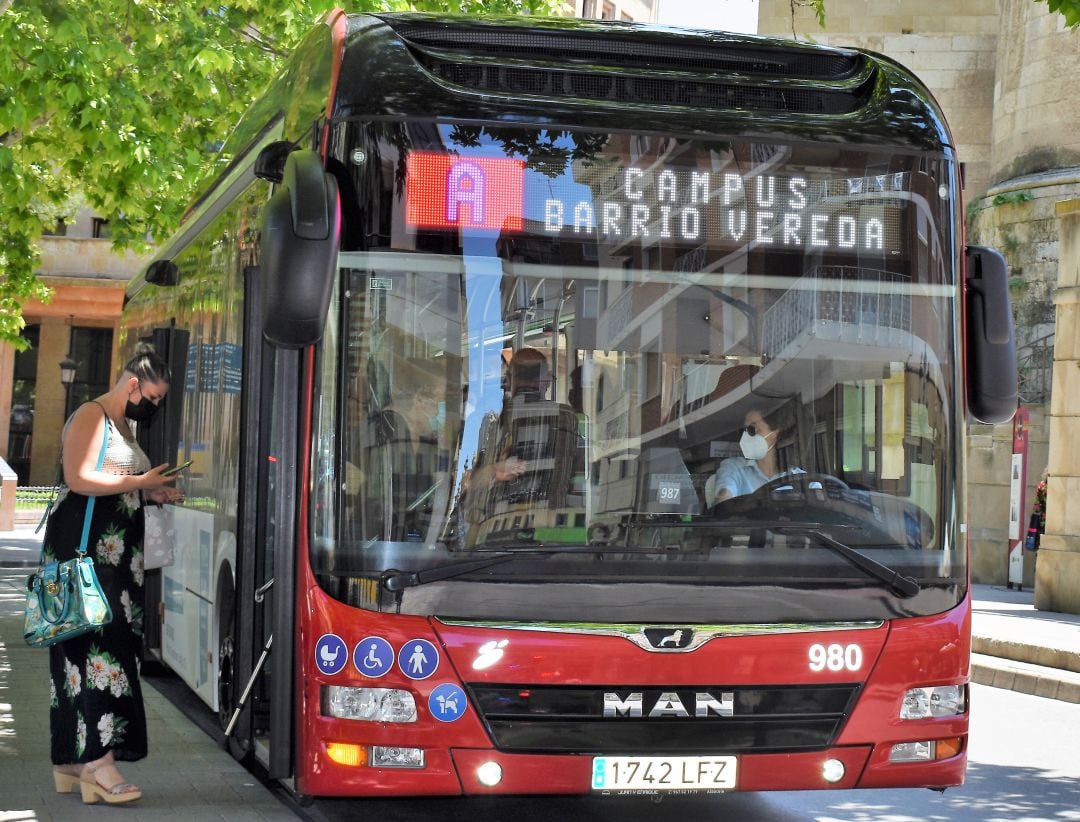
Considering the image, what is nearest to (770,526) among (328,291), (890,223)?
(890,223)

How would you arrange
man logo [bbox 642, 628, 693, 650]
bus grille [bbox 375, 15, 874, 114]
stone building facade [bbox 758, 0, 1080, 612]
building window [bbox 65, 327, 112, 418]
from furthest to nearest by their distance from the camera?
building window [bbox 65, 327, 112, 418] → stone building facade [bbox 758, 0, 1080, 612] → bus grille [bbox 375, 15, 874, 114] → man logo [bbox 642, 628, 693, 650]

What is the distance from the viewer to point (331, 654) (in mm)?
5867

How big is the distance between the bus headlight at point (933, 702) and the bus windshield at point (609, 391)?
0.30 metres

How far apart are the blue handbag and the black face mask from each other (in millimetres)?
325

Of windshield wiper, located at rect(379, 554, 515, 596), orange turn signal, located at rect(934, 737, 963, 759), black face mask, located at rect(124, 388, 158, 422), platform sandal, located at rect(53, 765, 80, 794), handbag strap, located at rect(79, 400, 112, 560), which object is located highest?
black face mask, located at rect(124, 388, 158, 422)

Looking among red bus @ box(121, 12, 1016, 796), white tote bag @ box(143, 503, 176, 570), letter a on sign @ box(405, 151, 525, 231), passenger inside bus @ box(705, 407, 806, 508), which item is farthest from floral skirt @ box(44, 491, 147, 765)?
passenger inside bus @ box(705, 407, 806, 508)

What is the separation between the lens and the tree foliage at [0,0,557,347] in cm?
1576

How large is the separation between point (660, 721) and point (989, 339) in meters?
1.89

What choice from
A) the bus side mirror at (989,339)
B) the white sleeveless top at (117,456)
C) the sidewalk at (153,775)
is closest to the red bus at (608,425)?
the bus side mirror at (989,339)

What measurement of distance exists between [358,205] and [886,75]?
205cm

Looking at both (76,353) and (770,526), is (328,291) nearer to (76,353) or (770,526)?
(770,526)

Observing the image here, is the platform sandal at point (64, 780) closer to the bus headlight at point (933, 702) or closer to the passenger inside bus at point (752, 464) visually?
the passenger inside bus at point (752, 464)

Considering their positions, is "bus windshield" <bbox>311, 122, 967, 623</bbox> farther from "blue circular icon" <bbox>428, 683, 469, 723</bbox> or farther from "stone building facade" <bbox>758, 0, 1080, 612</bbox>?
"stone building facade" <bbox>758, 0, 1080, 612</bbox>

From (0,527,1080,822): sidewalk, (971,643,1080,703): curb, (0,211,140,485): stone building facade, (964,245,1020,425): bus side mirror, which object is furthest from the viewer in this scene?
(0,211,140,485): stone building facade
